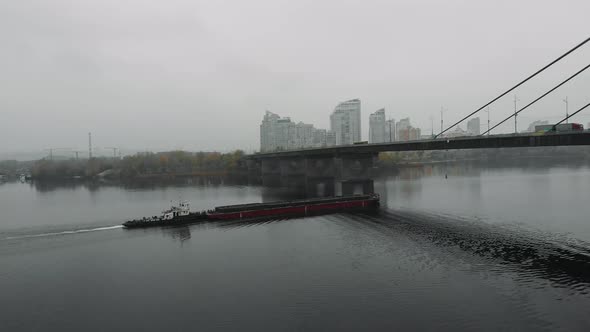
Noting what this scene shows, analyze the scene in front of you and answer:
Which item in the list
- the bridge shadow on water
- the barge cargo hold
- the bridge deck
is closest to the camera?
the bridge shadow on water

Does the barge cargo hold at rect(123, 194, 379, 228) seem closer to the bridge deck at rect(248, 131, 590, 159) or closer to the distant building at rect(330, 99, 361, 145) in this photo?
the bridge deck at rect(248, 131, 590, 159)

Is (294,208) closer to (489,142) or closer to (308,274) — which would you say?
(308,274)

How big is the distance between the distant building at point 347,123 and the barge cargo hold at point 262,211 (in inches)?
4600

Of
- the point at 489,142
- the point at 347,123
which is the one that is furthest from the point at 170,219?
the point at 347,123

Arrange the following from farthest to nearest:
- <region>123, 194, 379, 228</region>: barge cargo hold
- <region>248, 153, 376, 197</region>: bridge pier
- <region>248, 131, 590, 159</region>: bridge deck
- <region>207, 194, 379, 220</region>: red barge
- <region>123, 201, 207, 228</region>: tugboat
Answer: <region>248, 153, 376, 197</region>: bridge pier
<region>207, 194, 379, 220</region>: red barge
<region>123, 194, 379, 228</region>: barge cargo hold
<region>123, 201, 207, 228</region>: tugboat
<region>248, 131, 590, 159</region>: bridge deck

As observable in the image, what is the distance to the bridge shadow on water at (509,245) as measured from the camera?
71.6ft

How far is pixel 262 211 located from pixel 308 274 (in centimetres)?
2208

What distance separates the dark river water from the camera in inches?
682

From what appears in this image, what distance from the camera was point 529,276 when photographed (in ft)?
70.6

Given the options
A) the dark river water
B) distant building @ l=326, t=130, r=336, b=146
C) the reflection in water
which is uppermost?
distant building @ l=326, t=130, r=336, b=146

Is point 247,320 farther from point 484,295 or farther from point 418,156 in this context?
point 418,156

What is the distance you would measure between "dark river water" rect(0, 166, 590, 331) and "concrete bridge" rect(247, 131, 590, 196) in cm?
828

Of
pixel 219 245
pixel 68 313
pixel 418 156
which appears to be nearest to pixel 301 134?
pixel 418 156

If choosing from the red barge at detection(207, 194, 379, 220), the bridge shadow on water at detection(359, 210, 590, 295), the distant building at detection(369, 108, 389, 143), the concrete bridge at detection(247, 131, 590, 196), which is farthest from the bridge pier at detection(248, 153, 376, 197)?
the distant building at detection(369, 108, 389, 143)
